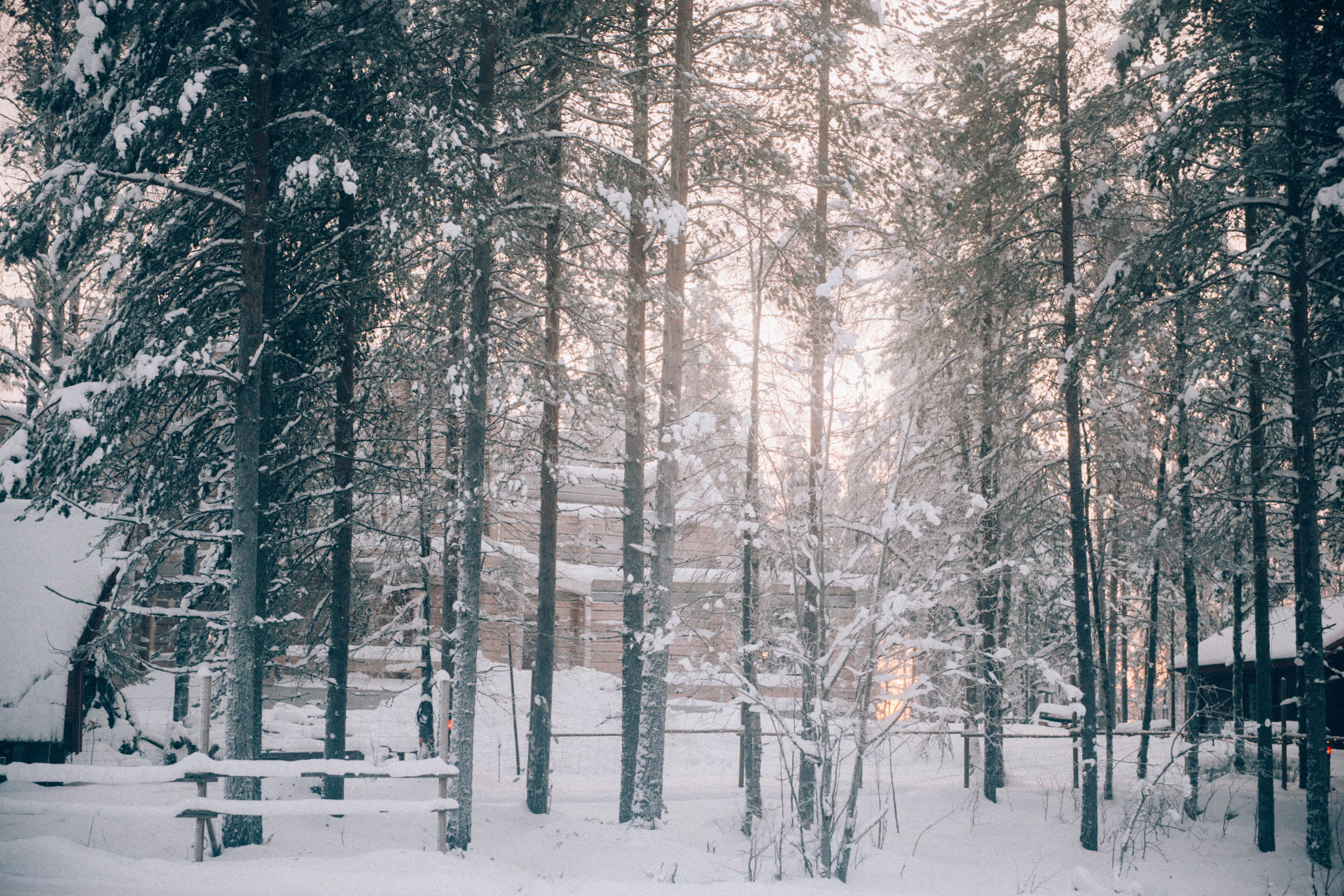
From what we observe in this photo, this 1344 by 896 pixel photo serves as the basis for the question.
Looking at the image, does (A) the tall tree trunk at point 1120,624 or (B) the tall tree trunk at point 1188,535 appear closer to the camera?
(B) the tall tree trunk at point 1188,535

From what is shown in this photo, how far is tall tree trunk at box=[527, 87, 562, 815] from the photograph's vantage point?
10.8 meters

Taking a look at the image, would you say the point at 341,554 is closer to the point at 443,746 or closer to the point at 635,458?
the point at 443,746

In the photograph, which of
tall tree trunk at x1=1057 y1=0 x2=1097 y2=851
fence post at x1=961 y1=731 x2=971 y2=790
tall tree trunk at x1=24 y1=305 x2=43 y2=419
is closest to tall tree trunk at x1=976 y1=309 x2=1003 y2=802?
fence post at x1=961 y1=731 x2=971 y2=790

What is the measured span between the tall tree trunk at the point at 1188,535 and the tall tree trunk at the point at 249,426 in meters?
10.7

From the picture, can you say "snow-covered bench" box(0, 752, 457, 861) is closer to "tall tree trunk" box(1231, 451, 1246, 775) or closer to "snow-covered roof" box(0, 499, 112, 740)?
"snow-covered roof" box(0, 499, 112, 740)

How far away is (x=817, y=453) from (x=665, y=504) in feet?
7.82

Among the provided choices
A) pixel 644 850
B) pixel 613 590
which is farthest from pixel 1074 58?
pixel 613 590

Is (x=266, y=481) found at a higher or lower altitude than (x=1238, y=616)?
higher

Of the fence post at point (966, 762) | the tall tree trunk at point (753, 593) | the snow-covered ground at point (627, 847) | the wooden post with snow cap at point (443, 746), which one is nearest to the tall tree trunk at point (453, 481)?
the wooden post with snow cap at point (443, 746)

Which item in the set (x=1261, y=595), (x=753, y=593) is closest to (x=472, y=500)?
(x=753, y=593)

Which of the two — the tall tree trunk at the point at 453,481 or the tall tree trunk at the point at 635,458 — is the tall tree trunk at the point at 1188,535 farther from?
the tall tree trunk at the point at 453,481

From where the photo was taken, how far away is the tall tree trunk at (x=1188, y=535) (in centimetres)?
1055

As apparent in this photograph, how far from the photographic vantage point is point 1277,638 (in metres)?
20.8

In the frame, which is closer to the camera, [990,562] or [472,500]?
[472,500]
